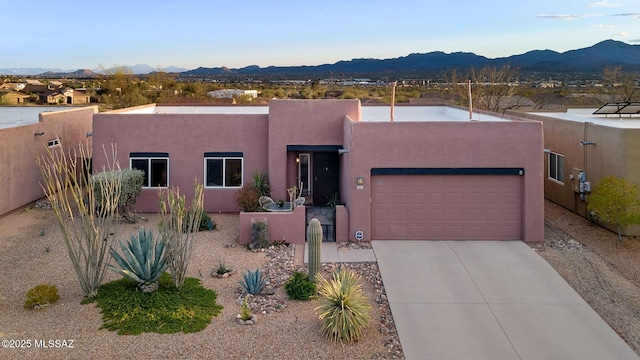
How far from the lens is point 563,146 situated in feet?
64.5

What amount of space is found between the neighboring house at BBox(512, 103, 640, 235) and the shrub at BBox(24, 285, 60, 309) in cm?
1479

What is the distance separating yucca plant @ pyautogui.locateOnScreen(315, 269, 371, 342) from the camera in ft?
29.9

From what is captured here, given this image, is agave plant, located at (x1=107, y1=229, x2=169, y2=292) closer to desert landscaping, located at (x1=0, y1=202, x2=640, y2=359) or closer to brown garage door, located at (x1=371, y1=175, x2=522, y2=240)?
desert landscaping, located at (x1=0, y1=202, x2=640, y2=359)

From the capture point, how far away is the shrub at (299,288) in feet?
35.9

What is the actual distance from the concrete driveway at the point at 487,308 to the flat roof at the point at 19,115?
17021 mm

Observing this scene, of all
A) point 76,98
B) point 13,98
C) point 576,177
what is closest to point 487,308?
point 576,177

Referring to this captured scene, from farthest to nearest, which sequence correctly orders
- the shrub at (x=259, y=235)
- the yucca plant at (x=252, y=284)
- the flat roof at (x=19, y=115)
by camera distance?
the flat roof at (x=19, y=115) → the shrub at (x=259, y=235) → the yucca plant at (x=252, y=284)

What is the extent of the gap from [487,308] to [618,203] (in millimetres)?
6529

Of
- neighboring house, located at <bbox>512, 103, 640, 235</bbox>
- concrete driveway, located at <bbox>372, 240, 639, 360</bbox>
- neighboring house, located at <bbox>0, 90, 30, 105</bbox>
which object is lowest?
concrete driveway, located at <bbox>372, 240, 639, 360</bbox>

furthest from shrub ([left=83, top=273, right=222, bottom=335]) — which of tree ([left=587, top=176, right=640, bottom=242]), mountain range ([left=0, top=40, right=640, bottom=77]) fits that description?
mountain range ([left=0, top=40, right=640, bottom=77])

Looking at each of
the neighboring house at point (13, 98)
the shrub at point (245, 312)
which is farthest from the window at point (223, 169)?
the neighboring house at point (13, 98)

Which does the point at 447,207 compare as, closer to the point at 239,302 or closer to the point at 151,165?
the point at 239,302

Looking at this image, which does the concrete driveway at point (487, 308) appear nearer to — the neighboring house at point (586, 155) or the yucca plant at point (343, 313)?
the yucca plant at point (343, 313)

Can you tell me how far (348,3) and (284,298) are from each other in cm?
2592
